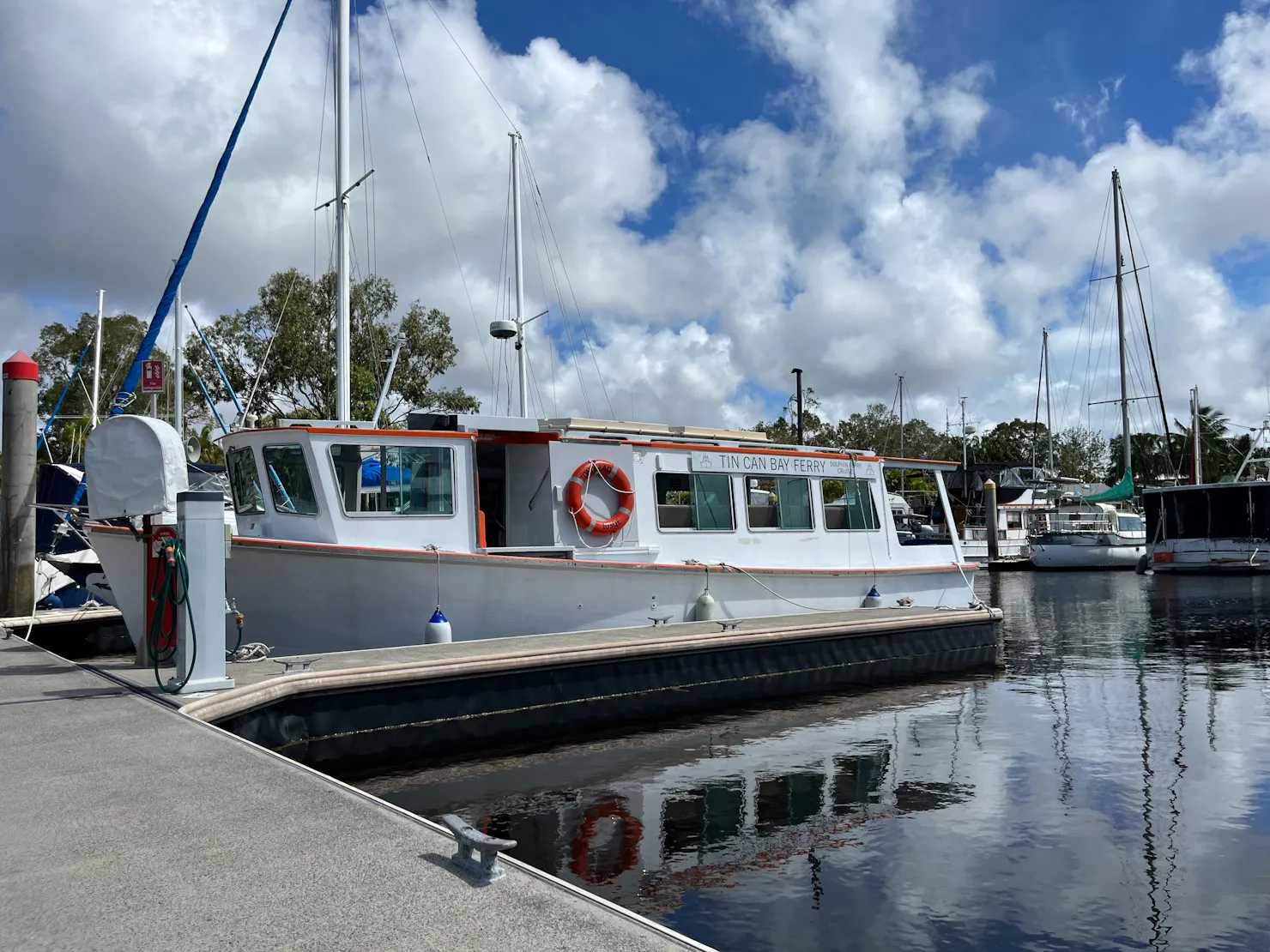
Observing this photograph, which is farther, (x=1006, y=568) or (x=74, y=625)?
(x=1006, y=568)

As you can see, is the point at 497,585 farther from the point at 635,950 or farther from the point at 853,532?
Answer: the point at 635,950

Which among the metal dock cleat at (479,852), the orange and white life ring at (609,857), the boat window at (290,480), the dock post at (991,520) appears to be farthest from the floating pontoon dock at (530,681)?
the dock post at (991,520)

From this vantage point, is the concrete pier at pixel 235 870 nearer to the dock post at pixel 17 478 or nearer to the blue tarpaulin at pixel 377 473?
the blue tarpaulin at pixel 377 473

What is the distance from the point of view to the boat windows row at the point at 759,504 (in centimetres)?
1304

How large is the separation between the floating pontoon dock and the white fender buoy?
278 millimetres

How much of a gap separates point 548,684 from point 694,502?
13.7 feet

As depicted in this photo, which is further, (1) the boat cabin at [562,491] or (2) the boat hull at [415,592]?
(1) the boat cabin at [562,491]

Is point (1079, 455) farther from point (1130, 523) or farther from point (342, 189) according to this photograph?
point (342, 189)

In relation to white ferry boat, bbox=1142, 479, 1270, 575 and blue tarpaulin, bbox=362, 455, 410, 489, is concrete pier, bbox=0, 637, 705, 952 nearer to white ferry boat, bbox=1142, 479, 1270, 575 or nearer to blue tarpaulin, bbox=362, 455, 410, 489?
blue tarpaulin, bbox=362, 455, 410, 489

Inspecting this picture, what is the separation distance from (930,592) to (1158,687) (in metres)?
3.78

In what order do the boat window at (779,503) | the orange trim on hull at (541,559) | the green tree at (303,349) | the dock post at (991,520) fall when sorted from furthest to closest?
the dock post at (991,520) < the green tree at (303,349) < the boat window at (779,503) < the orange trim on hull at (541,559)

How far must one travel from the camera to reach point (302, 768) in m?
5.73

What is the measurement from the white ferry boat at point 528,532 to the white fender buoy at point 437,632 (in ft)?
0.92

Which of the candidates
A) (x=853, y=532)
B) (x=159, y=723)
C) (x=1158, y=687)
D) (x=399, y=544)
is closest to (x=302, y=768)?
(x=159, y=723)
